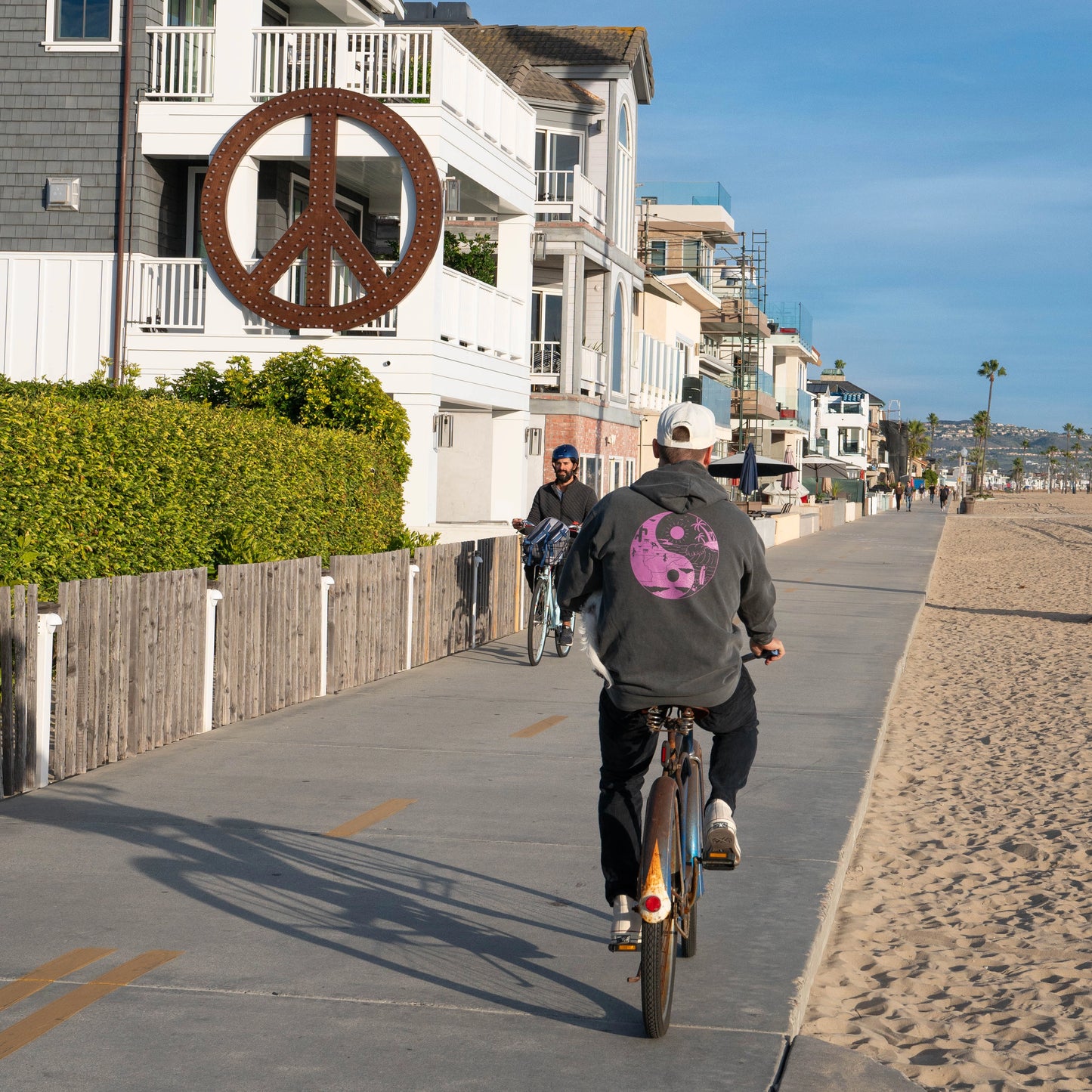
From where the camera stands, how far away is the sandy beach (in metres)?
4.77

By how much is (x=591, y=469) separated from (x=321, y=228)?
39.4ft

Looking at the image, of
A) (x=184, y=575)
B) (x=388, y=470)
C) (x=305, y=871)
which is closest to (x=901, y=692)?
(x=388, y=470)

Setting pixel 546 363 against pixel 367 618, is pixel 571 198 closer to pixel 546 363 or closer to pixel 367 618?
pixel 546 363

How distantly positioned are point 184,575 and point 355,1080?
542 cm

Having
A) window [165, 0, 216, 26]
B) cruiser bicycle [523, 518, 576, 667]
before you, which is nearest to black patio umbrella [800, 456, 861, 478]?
window [165, 0, 216, 26]

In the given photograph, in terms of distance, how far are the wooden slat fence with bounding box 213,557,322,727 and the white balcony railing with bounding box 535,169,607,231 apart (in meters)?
18.7

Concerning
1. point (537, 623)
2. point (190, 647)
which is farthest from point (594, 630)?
point (537, 623)

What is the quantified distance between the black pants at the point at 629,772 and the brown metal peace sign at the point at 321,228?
14.5 metres

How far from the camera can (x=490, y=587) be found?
1523 centimetres

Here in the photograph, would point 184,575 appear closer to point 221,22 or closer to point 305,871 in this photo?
point 305,871

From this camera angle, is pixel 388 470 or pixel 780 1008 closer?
pixel 780 1008

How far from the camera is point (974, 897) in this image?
6.60 meters

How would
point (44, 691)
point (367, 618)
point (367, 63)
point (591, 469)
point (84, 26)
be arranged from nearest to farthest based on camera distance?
1. point (44, 691)
2. point (367, 618)
3. point (84, 26)
4. point (367, 63)
5. point (591, 469)

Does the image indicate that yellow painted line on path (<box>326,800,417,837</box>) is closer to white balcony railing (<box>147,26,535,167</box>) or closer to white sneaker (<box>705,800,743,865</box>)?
white sneaker (<box>705,800,743,865</box>)
